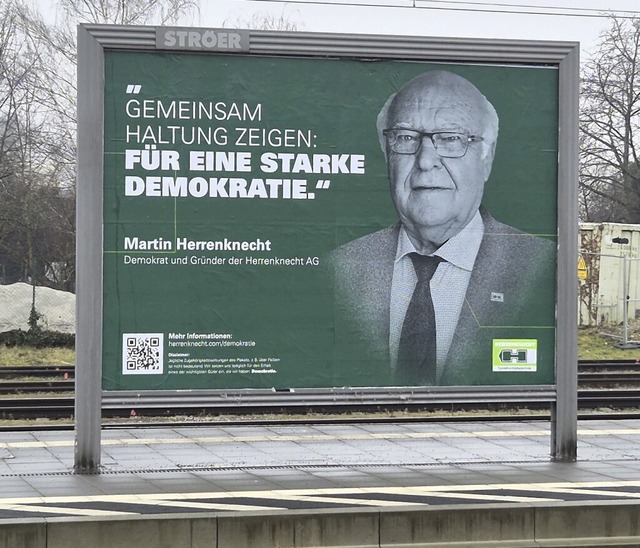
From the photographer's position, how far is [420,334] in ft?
37.1

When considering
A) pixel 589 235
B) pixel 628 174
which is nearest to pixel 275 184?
pixel 589 235

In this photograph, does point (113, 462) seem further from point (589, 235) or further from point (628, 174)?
point (628, 174)

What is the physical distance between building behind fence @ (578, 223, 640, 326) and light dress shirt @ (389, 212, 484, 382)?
19.6 m

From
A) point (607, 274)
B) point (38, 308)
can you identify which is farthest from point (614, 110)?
point (38, 308)

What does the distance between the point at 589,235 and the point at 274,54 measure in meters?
21.3

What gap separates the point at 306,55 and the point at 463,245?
89.6 inches

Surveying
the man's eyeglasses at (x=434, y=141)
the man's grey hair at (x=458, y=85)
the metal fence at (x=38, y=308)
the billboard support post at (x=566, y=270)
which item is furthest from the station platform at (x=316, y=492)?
the metal fence at (x=38, y=308)

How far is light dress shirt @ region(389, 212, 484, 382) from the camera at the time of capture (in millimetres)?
11258

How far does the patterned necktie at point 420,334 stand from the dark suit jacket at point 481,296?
6.2 inches

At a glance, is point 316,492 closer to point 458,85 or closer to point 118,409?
point 458,85

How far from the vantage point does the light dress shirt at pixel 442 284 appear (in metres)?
11.3

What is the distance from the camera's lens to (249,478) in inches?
409

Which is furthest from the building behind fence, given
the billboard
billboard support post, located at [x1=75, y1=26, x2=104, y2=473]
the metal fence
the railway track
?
billboard support post, located at [x1=75, y1=26, x2=104, y2=473]

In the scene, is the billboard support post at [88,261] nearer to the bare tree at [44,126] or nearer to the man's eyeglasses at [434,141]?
the man's eyeglasses at [434,141]
